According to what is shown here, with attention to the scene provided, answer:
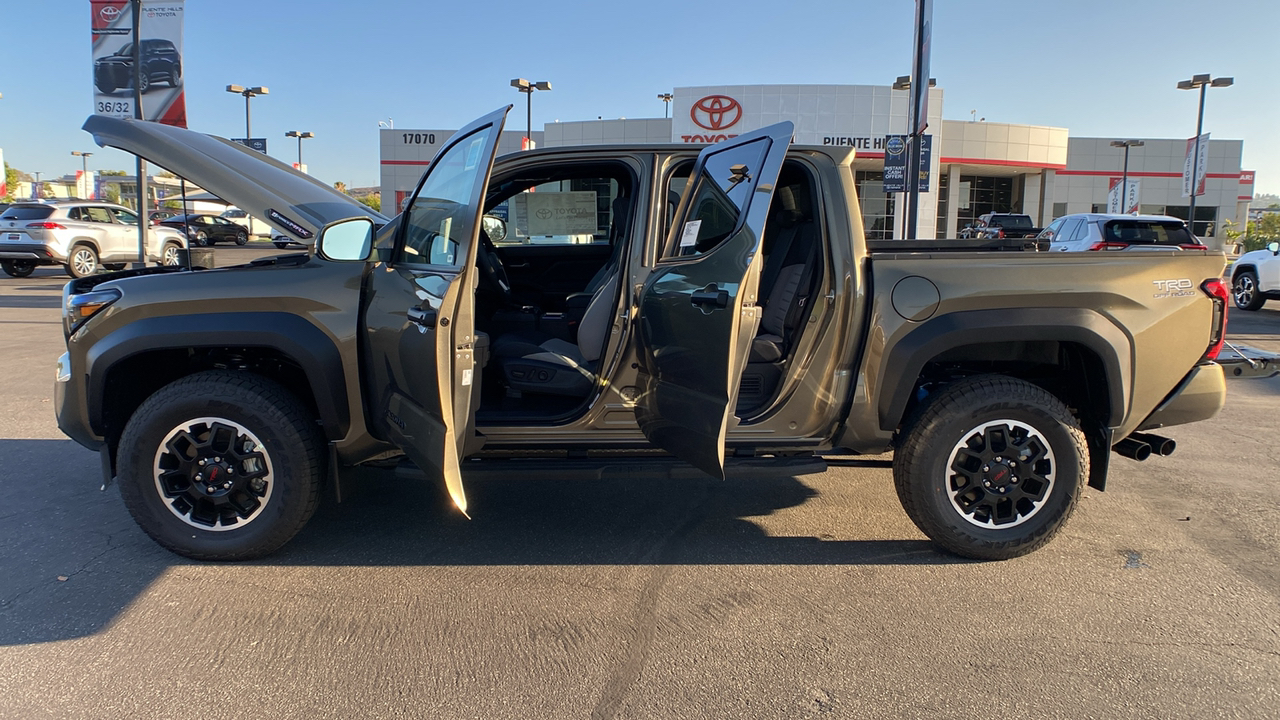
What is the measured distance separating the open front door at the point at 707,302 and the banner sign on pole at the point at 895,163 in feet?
34.0

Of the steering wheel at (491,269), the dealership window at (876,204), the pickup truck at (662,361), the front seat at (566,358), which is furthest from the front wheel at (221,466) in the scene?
the dealership window at (876,204)

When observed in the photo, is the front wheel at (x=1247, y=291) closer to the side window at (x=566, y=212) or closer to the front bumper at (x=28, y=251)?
the side window at (x=566, y=212)

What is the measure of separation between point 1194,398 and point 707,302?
7.81ft

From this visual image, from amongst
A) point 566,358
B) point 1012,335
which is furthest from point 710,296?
point 1012,335

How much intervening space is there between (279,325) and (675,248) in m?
1.74

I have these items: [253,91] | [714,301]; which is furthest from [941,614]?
[253,91]

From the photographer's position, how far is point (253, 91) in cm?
2992

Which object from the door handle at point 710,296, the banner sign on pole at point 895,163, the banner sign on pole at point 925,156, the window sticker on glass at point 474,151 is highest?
the banner sign on pole at point 925,156

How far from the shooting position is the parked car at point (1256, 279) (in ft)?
45.9

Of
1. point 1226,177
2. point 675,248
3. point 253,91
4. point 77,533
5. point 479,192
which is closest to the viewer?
point 479,192

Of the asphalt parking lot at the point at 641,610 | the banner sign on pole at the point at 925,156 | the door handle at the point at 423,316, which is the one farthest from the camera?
the banner sign on pole at the point at 925,156

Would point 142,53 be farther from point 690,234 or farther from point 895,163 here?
point 690,234

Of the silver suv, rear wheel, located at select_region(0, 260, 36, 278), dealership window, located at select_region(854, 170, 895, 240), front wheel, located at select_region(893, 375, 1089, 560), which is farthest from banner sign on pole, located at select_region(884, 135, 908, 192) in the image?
dealership window, located at select_region(854, 170, 895, 240)

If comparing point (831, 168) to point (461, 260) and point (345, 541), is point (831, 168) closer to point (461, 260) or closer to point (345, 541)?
point (461, 260)
